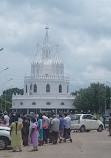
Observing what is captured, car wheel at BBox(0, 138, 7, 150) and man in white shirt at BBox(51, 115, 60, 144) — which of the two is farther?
man in white shirt at BBox(51, 115, 60, 144)

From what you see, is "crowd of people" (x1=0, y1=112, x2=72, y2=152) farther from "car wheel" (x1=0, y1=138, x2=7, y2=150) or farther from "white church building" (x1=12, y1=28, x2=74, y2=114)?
"white church building" (x1=12, y1=28, x2=74, y2=114)

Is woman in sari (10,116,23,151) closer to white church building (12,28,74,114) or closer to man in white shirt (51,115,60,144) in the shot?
man in white shirt (51,115,60,144)

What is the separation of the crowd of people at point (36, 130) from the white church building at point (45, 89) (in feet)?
265

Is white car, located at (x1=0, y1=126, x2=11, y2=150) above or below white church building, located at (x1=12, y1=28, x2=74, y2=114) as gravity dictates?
below

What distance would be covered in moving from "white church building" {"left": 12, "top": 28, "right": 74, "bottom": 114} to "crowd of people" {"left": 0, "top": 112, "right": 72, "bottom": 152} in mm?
80722

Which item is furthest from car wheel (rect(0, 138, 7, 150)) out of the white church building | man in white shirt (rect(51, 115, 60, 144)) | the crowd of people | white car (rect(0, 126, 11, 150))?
the white church building

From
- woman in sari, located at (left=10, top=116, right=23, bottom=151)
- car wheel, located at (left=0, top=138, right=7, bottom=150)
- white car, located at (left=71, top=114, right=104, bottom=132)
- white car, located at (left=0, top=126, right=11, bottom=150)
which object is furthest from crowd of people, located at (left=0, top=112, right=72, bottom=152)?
white car, located at (left=71, top=114, right=104, bottom=132)

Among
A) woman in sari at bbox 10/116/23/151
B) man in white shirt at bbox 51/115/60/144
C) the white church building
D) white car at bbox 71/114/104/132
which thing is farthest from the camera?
the white church building

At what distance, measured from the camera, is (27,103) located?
350 ft

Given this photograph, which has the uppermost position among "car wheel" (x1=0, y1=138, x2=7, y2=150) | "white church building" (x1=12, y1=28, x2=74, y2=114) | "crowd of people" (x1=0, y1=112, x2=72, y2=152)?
"white church building" (x1=12, y1=28, x2=74, y2=114)

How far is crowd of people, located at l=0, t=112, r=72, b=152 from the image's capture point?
18.2 m

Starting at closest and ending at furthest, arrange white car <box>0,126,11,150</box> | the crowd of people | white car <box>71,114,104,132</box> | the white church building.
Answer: the crowd of people < white car <box>0,126,11,150</box> < white car <box>71,114,104,132</box> < the white church building

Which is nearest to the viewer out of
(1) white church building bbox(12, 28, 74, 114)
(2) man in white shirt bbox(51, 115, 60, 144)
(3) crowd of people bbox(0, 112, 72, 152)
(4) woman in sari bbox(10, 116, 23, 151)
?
(4) woman in sari bbox(10, 116, 23, 151)

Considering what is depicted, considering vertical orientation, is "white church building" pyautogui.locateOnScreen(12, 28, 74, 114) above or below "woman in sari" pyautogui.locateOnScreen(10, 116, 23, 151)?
above
